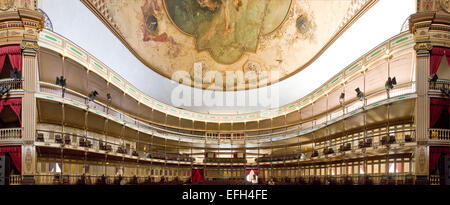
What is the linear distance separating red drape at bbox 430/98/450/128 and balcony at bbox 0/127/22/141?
16.8 meters

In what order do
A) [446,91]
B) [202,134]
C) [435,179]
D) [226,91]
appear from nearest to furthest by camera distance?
[446,91], [435,179], [226,91], [202,134]

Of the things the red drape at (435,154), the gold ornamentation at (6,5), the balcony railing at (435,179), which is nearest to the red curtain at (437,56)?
the red drape at (435,154)

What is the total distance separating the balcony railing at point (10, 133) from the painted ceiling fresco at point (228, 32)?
13317mm

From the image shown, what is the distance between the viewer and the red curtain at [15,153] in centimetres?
1196

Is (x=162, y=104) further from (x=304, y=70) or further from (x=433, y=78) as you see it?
(x=433, y=78)

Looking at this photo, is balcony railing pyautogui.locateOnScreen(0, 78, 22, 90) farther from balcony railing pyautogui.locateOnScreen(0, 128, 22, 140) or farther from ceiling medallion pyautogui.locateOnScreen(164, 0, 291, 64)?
ceiling medallion pyautogui.locateOnScreen(164, 0, 291, 64)

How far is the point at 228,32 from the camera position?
35125 millimetres

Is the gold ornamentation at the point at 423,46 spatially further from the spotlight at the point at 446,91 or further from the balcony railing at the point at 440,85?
the spotlight at the point at 446,91

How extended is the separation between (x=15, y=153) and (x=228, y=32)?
87.9ft

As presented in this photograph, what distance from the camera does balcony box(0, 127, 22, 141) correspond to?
12.0 meters

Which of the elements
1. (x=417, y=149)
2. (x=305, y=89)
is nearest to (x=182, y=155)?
(x=305, y=89)

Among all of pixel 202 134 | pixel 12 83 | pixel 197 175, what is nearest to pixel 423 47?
pixel 12 83

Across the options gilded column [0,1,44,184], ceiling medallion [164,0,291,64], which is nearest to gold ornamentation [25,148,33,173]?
gilded column [0,1,44,184]
